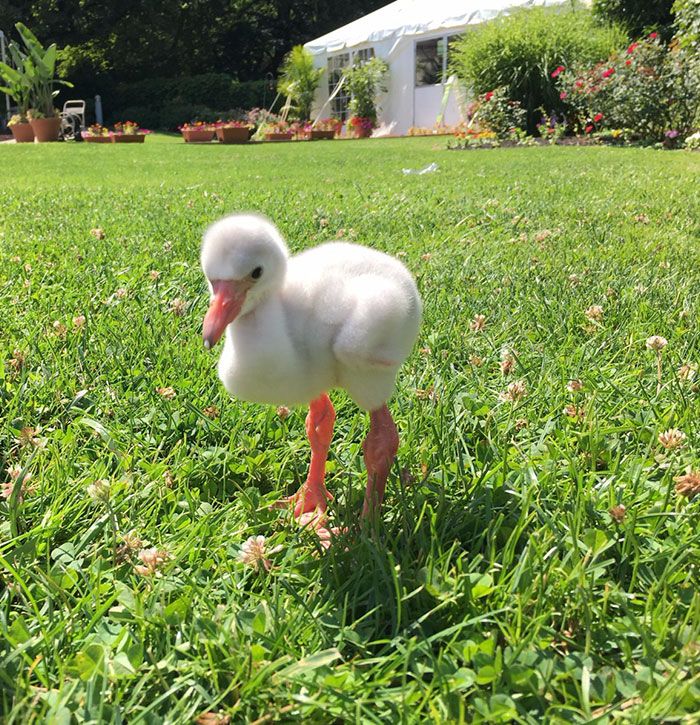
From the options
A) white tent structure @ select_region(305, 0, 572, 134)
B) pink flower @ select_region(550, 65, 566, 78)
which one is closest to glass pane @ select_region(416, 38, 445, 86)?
white tent structure @ select_region(305, 0, 572, 134)

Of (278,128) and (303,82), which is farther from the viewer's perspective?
(303,82)

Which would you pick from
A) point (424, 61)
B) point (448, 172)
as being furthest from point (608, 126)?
point (424, 61)

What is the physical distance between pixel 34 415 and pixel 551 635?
1.74m

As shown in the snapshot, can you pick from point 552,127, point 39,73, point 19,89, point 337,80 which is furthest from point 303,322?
point 337,80

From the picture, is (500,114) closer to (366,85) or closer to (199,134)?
(366,85)

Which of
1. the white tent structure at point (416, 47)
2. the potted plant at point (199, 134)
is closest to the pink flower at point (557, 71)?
the white tent structure at point (416, 47)

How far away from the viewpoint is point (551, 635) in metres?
1.36

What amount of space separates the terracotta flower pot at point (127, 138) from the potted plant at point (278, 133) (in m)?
3.86

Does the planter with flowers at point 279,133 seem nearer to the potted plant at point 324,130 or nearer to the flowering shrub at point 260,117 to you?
the potted plant at point 324,130

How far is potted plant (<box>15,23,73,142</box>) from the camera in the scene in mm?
19641

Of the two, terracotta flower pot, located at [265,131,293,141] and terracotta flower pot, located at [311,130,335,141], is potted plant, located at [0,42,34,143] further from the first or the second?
terracotta flower pot, located at [311,130,335,141]

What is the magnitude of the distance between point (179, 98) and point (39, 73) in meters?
12.5

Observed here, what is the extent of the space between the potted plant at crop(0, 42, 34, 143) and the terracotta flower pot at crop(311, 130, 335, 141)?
8604mm

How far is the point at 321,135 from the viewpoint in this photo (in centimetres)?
2206
